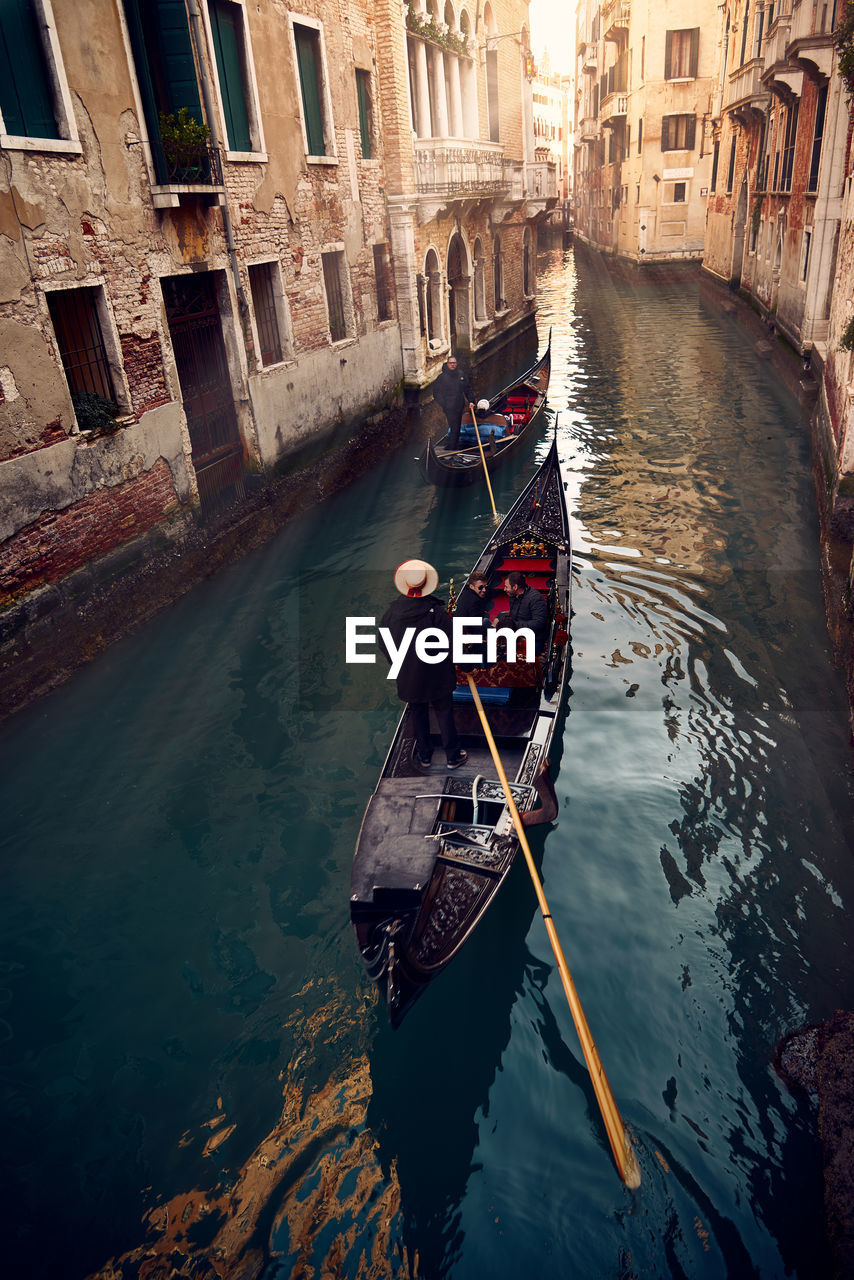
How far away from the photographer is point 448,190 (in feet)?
47.3

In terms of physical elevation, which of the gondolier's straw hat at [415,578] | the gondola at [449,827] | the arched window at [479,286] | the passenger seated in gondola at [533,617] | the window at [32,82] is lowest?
the gondola at [449,827]

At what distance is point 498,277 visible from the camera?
1972 centimetres

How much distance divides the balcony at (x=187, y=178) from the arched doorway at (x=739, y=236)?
19843 mm

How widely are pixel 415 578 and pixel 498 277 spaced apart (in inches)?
674

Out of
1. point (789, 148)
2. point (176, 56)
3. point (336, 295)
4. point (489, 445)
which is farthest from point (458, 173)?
point (176, 56)

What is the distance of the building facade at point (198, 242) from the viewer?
21.9ft

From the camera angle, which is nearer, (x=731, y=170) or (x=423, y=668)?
(x=423, y=668)

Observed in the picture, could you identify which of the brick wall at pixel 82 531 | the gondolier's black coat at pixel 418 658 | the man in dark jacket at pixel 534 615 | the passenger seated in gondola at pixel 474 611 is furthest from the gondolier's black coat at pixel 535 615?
the brick wall at pixel 82 531

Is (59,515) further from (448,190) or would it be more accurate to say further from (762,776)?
(448,190)

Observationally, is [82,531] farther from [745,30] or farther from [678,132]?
[678,132]

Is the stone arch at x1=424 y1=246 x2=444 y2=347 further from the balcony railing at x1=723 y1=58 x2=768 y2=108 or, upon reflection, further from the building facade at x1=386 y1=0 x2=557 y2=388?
the balcony railing at x1=723 y1=58 x2=768 y2=108

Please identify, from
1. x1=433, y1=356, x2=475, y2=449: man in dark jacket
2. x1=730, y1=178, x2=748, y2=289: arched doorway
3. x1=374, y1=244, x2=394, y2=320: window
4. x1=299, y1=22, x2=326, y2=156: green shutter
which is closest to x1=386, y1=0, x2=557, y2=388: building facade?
x1=374, y1=244, x2=394, y2=320: window

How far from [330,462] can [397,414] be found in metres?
2.87
